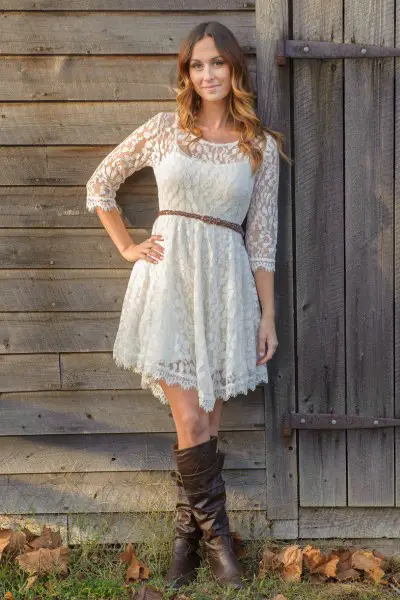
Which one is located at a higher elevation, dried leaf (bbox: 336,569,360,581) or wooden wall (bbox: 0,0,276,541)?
wooden wall (bbox: 0,0,276,541)

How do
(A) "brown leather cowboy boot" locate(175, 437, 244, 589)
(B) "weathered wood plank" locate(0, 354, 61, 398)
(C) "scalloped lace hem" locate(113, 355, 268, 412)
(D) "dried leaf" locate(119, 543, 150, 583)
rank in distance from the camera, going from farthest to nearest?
1. (B) "weathered wood plank" locate(0, 354, 61, 398)
2. (D) "dried leaf" locate(119, 543, 150, 583)
3. (A) "brown leather cowboy boot" locate(175, 437, 244, 589)
4. (C) "scalloped lace hem" locate(113, 355, 268, 412)

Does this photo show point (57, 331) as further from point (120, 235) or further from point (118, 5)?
point (118, 5)

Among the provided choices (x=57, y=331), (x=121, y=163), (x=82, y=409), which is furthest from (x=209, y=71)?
(x=82, y=409)

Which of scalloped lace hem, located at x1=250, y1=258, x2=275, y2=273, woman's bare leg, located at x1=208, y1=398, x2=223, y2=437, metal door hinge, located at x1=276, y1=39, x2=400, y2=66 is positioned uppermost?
metal door hinge, located at x1=276, y1=39, x2=400, y2=66

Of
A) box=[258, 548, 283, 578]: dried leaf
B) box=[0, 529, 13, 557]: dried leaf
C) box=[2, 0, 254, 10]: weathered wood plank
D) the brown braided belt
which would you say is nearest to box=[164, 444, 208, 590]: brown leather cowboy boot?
box=[258, 548, 283, 578]: dried leaf

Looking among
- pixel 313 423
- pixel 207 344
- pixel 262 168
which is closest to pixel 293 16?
pixel 262 168

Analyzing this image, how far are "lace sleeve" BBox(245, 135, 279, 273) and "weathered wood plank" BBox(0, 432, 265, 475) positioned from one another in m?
0.79

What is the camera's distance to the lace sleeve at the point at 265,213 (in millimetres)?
3020

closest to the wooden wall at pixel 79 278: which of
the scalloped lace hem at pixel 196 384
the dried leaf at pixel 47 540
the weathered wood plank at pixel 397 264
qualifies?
the dried leaf at pixel 47 540

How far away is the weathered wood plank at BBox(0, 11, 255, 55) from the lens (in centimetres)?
312

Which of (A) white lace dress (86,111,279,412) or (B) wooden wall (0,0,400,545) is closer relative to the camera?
(A) white lace dress (86,111,279,412)

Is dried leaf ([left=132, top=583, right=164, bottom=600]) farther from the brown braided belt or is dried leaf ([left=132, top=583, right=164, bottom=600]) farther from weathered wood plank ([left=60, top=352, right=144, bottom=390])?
the brown braided belt

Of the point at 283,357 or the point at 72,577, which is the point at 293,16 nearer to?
the point at 283,357

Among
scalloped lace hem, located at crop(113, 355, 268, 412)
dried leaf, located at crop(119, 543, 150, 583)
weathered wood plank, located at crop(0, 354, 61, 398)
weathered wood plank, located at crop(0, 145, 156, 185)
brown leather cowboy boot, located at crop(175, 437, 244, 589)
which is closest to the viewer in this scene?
scalloped lace hem, located at crop(113, 355, 268, 412)
